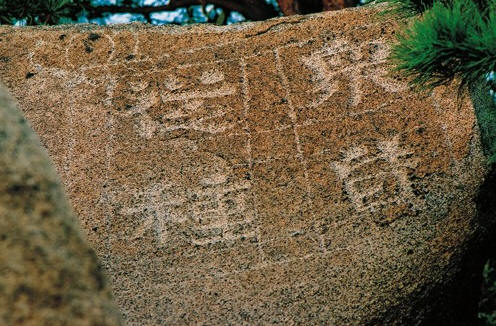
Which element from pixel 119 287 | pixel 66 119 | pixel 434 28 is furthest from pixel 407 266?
pixel 66 119

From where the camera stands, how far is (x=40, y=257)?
0.66 metres

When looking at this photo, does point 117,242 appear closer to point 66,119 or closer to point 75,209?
point 75,209

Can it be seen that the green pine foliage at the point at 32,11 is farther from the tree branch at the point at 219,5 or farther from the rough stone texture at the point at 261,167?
the tree branch at the point at 219,5

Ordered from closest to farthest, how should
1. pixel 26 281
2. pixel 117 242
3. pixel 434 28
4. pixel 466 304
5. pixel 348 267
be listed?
pixel 26 281 → pixel 434 28 → pixel 348 267 → pixel 117 242 → pixel 466 304

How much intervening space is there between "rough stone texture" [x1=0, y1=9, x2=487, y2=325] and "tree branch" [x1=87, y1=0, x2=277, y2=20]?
3.62 feet

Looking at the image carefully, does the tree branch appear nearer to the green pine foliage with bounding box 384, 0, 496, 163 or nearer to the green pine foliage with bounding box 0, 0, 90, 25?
the green pine foliage with bounding box 0, 0, 90, 25

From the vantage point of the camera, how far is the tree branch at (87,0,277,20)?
3.06m

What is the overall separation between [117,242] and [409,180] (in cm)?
83

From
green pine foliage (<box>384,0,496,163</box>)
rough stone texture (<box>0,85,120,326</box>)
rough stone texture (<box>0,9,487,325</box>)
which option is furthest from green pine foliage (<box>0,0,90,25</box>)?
rough stone texture (<box>0,85,120,326</box>)

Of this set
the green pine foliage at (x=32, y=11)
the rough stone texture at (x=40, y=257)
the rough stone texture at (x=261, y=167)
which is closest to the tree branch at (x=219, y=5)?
the green pine foliage at (x=32, y=11)

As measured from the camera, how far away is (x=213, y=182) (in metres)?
1.73

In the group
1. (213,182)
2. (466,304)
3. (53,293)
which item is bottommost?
(466,304)

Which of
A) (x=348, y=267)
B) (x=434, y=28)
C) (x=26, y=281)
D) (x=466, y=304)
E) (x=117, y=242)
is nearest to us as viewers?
(x=26, y=281)

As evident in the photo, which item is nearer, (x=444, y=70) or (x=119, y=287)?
(x=444, y=70)
